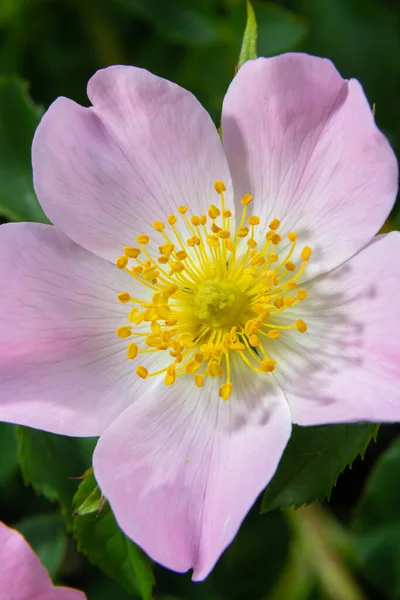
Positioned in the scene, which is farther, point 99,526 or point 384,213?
point 99,526

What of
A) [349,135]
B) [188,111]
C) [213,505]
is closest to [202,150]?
[188,111]

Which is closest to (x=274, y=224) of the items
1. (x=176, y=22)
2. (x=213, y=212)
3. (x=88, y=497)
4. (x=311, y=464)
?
(x=213, y=212)

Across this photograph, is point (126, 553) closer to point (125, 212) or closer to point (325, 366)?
point (325, 366)

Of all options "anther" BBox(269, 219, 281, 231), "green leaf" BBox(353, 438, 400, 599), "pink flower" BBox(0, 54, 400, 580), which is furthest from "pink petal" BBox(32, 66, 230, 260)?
"green leaf" BBox(353, 438, 400, 599)

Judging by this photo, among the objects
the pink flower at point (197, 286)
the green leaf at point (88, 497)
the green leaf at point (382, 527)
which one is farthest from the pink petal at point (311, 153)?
the green leaf at point (382, 527)

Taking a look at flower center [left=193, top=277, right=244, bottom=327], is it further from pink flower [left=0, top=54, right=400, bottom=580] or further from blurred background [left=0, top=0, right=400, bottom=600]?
blurred background [left=0, top=0, right=400, bottom=600]
